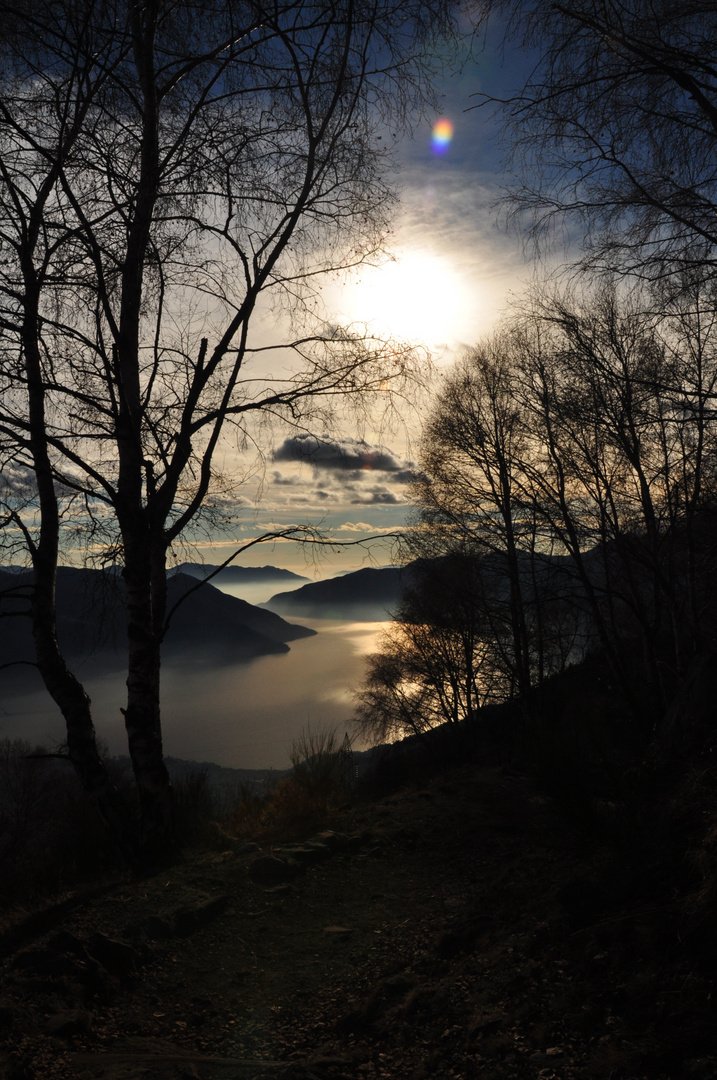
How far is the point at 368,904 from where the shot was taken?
4.73m

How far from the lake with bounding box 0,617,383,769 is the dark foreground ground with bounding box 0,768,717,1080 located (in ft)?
188

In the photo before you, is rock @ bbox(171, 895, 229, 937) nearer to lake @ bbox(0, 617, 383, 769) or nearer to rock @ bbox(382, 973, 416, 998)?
rock @ bbox(382, 973, 416, 998)

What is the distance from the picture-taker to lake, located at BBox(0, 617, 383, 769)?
295 feet

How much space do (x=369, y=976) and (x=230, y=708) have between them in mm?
132395

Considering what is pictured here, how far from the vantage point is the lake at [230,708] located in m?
90.0

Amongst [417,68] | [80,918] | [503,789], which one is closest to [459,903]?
[80,918]

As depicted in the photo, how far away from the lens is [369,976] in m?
3.56

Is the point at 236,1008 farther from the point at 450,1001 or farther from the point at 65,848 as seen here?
the point at 65,848

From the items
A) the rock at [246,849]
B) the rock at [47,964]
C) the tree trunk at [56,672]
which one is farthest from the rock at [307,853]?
the rock at [47,964]

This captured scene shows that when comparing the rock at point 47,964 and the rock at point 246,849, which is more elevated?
the rock at point 47,964

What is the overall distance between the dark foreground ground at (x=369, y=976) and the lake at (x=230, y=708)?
5730 centimetres

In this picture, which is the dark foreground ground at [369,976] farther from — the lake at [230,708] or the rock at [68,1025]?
the lake at [230,708]

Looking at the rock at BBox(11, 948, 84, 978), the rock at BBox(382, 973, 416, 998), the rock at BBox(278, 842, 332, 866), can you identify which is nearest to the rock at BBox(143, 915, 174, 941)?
the rock at BBox(11, 948, 84, 978)

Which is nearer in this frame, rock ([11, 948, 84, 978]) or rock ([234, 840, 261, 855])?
rock ([11, 948, 84, 978])
